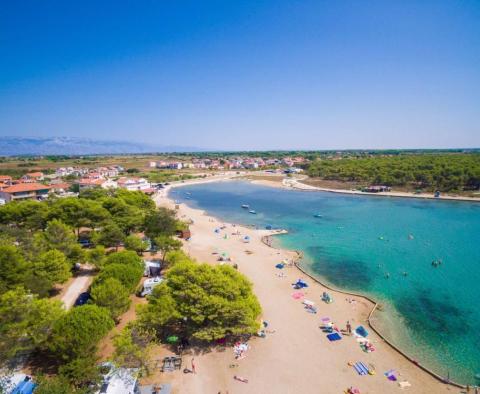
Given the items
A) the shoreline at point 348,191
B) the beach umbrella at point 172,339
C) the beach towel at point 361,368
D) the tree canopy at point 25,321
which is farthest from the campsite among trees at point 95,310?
the shoreline at point 348,191

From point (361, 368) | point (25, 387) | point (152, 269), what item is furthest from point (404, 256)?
point (25, 387)

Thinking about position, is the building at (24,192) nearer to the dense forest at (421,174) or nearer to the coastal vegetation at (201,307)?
the coastal vegetation at (201,307)

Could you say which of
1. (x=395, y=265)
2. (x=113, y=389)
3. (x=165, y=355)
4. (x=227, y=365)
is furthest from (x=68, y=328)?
(x=395, y=265)

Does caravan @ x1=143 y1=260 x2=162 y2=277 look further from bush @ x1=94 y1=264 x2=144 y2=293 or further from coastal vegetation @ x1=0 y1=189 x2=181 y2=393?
bush @ x1=94 y1=264 x2=144 y2=293

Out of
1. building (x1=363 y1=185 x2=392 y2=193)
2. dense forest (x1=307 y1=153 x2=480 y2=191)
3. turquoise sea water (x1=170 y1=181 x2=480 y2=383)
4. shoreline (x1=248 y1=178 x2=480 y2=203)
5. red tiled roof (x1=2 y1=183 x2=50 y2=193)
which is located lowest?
turquoise sea water (x1=170 y1=181 x2=480 y2=383)

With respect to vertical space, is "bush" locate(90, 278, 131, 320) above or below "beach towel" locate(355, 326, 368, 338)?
above

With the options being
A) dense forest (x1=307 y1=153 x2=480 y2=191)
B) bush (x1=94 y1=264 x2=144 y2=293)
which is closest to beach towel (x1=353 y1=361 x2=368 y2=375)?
bush (x1=94 y1=264 x2=144 y2=293)

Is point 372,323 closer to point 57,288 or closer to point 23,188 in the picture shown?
point 57,288
